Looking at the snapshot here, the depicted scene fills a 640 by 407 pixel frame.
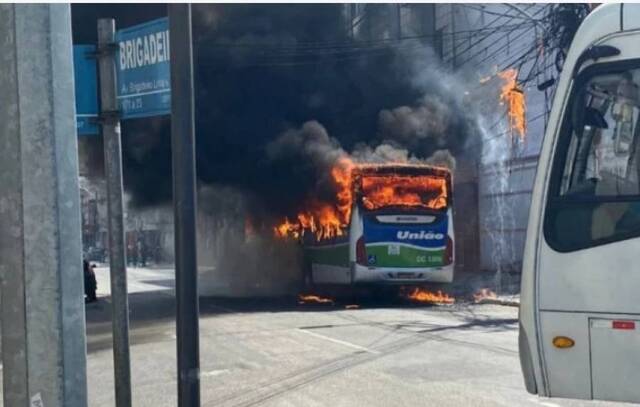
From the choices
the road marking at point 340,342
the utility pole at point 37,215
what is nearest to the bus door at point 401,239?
the road marking at point 340,342

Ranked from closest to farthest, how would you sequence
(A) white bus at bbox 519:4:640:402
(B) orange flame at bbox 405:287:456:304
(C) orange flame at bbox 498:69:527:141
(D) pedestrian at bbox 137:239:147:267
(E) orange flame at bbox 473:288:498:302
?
(A) white bus at bbox 519:4:640:402 → (E) orange flame at bbox 473:288:498:302 → (B) orange flame at bbox 405:287:456:304 → (C) orange flame at bbox 498:69:527:141 → (D) pedestrian at bbox 137:239:147:267

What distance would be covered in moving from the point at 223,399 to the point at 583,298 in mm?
4292

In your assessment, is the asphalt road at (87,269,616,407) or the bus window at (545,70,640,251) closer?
the bus window at (545,70,640,251)

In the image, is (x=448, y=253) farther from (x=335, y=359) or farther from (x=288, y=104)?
(x=288, y=104)

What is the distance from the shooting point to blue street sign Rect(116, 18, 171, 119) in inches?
172

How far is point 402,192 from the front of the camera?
18484mm

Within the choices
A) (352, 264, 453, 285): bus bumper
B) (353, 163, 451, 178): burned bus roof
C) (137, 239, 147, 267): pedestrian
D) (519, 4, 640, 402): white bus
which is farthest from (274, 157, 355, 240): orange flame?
(137, 239, 147, 267): pedestrian

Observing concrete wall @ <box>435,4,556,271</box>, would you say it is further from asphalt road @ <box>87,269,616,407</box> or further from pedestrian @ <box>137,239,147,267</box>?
pedestrian @ <box>137,239,147,267</box>

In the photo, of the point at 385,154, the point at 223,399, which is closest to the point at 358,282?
the point at 385,154

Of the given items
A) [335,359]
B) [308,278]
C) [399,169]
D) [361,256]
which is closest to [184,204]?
[335,359]

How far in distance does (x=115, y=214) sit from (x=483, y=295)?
53.0ft

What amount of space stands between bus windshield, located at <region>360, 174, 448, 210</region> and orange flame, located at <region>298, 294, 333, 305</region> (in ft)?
10.5

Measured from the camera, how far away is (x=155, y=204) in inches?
1093

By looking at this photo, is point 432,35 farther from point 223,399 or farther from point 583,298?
point 583,298
